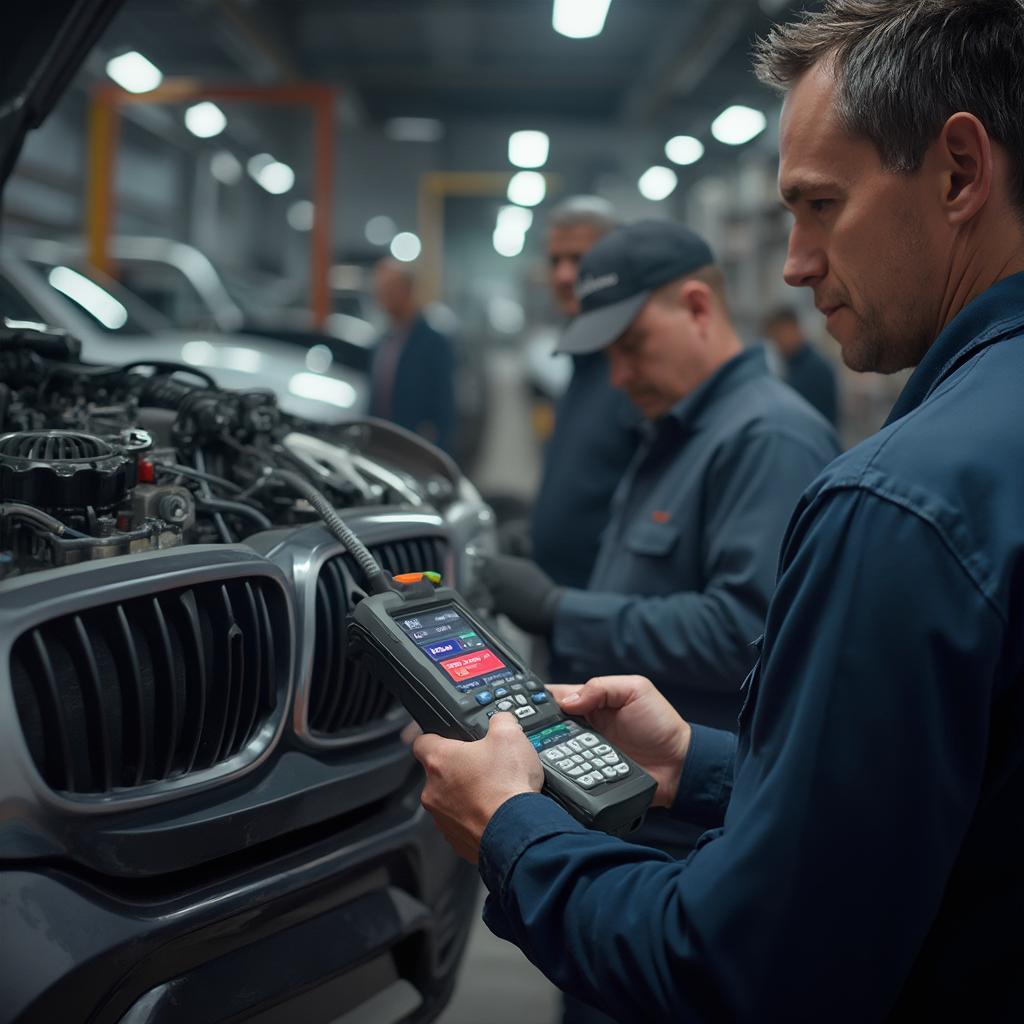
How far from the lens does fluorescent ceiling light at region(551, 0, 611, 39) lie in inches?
369

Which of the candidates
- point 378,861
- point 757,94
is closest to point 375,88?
point 757,94

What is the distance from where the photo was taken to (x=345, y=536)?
1458mm

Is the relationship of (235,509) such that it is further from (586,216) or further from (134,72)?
(134,72)

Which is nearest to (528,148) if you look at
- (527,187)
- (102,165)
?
(527,187)

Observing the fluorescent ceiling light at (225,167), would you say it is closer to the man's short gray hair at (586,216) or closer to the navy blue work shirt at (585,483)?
the man's short gray hair at (586,216)

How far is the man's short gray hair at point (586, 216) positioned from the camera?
3.40m

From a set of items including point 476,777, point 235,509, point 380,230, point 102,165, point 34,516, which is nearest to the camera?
point 476,777

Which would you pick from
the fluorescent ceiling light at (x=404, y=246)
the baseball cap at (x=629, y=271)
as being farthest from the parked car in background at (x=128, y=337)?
the fluorescent ceiling light at (x=404, y=246)

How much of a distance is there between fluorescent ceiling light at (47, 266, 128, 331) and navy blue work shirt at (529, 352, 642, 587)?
325 centimetres

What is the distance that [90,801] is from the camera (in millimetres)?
1184

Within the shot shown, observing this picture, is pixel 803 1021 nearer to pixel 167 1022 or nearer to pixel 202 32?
pixel 167 1022

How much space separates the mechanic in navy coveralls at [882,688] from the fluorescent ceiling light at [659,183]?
16.7 metres

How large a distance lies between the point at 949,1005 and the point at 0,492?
120cm

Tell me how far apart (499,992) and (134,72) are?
9.36 metres
